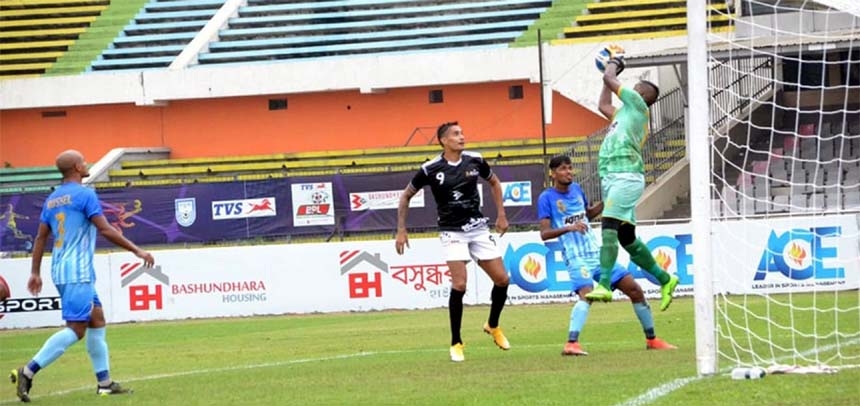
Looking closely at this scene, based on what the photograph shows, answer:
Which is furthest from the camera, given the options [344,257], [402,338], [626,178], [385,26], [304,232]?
[385,26]

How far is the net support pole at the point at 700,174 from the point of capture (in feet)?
34.1

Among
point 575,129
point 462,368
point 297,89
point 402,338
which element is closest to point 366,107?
point 297,89

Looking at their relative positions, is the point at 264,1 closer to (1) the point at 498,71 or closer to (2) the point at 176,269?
(1) the point at 498,71

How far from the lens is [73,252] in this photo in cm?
1194

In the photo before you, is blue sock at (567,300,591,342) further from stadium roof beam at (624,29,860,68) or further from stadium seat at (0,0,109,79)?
stadium seat at (0,0,109,79)

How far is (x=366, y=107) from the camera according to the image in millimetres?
42938

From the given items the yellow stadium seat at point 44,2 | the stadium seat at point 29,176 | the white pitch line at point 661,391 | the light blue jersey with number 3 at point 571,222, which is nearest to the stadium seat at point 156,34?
the yellow stadium seat at point 44,2

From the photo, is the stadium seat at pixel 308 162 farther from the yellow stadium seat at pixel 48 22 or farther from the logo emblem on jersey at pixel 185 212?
the yellow stadium seat at pixel 48 22

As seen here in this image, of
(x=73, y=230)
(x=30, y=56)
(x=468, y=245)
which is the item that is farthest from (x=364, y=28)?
(x=73, y=230)

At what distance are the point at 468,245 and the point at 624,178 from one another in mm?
1832

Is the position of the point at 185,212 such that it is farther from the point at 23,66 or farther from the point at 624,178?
the point at 624,178

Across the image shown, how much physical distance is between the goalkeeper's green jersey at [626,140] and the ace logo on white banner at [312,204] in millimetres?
19941

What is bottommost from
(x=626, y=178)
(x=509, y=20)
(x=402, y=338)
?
(x=402, y=338)

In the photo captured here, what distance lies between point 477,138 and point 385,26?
4.32 metres
